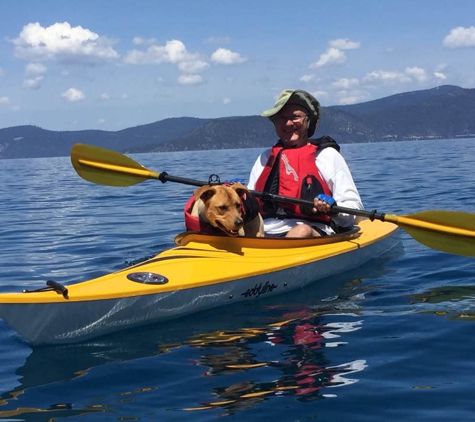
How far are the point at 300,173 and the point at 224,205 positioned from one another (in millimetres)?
1287

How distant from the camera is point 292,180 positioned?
23.0 feet

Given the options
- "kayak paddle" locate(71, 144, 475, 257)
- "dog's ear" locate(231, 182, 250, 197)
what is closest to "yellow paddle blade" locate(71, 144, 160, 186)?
"kayak paddle" locate(71, 144, 475, 257)

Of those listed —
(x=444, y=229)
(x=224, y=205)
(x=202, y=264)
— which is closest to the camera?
(x=202, y=264)

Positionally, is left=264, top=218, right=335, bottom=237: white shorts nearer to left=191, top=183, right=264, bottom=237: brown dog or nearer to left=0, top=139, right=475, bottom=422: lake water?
left=0, top=139, right=475, bottom=422: lake water

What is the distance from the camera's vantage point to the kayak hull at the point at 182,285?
4.67 meters

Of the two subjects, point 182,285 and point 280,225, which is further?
point 280,225

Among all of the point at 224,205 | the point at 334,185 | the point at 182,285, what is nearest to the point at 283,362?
the point at 182,285

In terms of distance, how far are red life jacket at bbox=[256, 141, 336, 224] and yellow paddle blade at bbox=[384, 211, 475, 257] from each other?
0.79 meters

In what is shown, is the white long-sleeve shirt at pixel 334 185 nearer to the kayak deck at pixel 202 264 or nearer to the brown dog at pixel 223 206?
the kayak deck at pixel 202 264

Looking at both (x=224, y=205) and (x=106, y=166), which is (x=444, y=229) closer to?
(x=224, y=205)

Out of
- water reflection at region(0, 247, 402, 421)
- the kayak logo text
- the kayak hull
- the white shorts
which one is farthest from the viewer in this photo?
the white shorts

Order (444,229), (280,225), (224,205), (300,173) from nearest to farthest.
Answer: (224,205) < (444,229) < (300,173) < (280,225)

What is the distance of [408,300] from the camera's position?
5.93 meters

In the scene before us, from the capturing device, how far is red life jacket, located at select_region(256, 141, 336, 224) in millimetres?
6973
